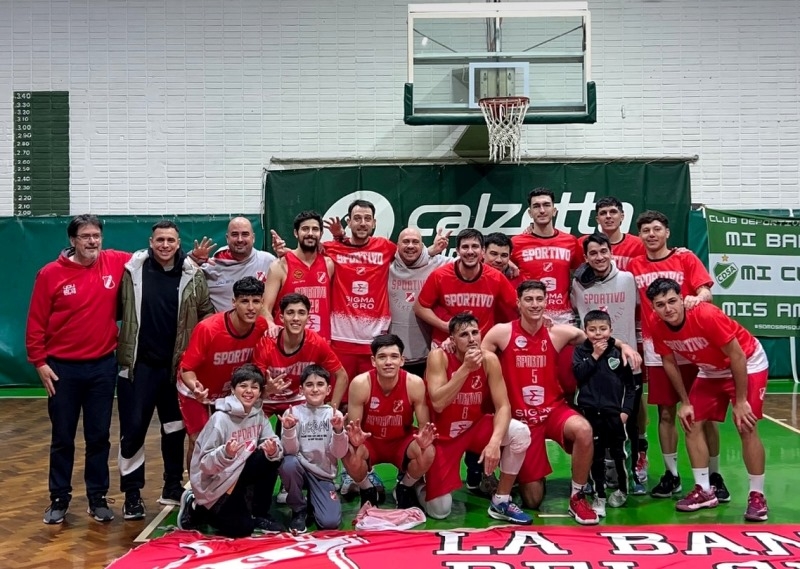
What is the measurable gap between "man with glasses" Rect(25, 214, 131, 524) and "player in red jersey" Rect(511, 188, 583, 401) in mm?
3100

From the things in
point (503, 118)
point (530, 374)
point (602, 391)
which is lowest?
point (602, 391)

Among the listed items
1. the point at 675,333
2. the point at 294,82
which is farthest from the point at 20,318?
the point at 675,333

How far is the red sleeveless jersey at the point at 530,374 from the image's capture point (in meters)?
5.35

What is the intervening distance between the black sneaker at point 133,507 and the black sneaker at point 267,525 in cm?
88

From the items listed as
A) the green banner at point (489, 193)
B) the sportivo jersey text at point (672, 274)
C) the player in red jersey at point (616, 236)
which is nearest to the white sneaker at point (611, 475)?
the sportivo jersey text at point (672, 274)

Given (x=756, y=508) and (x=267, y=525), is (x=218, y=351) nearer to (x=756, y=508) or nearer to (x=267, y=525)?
(x=267, y=525)

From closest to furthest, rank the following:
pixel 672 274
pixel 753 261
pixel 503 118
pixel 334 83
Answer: pixel 672 274, pixel 503 118, pixel 753 261, pixel 334 83

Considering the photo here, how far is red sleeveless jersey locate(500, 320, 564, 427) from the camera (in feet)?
17.6

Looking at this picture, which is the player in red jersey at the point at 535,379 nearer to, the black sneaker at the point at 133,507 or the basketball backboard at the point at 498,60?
the black sneaker at the point at 133,507

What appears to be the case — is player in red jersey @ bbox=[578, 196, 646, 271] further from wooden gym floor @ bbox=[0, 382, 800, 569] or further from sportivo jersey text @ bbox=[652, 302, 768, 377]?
wooden gym floor @ bbox=[0, 382, 800, 569]

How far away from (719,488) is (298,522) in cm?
289

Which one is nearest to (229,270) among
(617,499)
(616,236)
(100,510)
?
(100,510)

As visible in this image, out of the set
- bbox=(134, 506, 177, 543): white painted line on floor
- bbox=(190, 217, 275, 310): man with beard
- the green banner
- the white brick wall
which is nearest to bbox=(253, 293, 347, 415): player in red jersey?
bbox=(190, 217, 275, 310): man with beard

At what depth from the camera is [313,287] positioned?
6.04 m
